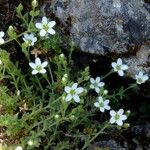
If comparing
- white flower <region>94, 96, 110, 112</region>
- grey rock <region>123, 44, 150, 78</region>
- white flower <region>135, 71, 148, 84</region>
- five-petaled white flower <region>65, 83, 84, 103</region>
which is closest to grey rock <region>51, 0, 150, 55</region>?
grey rock <region>123, 44, 150, 78</region>

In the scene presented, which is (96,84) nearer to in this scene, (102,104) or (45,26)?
(102,104)

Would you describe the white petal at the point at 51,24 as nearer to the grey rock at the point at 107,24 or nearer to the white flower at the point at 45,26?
the white flower at the point at 45,26

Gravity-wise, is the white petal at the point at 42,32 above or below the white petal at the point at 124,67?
above

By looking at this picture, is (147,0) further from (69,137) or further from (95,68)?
(69,137)

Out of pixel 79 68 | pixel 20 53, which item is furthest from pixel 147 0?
pixel 20 53

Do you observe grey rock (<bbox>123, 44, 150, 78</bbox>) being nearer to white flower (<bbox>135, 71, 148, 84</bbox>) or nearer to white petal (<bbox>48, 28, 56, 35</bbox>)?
white flower (<bbox>135, 71, 148, 84</bbox>)

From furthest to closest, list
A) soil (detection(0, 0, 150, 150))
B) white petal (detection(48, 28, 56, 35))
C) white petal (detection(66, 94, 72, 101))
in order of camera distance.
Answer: soil (detection(0, 0, 150, 150))
white petal (detection(48, 28, 56, 35))
white petal (detection(66, 94, 72, 101))

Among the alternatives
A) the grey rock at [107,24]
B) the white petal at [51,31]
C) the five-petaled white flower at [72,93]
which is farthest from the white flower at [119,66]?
the white petal at [51,31]
